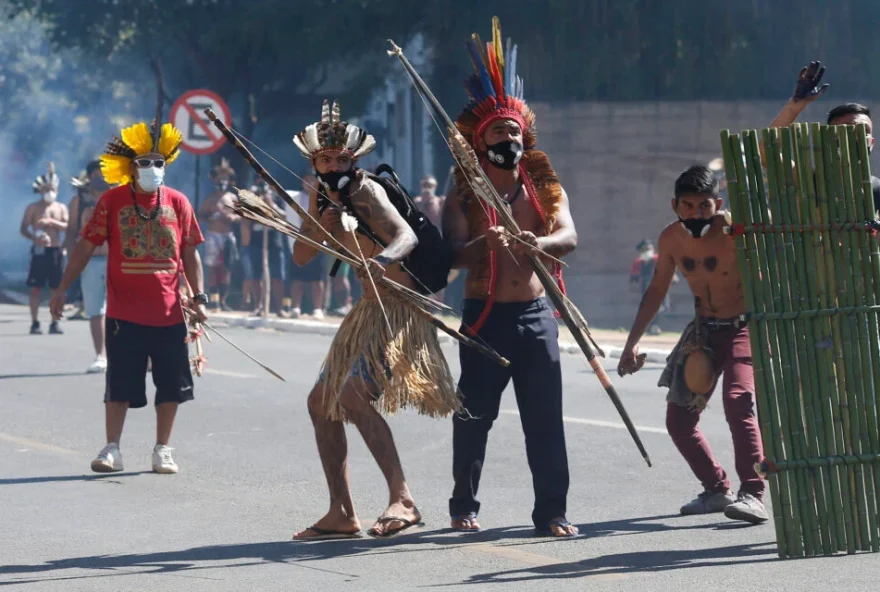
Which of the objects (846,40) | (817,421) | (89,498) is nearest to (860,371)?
(817,421)

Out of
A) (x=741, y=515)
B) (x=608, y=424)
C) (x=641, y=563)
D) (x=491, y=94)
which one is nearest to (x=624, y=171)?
(x=608, y=424)

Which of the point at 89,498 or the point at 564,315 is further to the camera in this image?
the point at 89,498

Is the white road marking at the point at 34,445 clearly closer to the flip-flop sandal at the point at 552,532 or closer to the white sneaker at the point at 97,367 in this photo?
the white sneaker at the point at 97,367

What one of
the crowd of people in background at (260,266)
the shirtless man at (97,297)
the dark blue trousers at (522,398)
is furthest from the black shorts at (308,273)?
the dark blue trousers at (522,398)

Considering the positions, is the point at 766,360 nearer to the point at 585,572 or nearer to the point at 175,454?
the point at 585,572

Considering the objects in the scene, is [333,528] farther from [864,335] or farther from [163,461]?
[864,335]

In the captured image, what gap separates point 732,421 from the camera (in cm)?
782

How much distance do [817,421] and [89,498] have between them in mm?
3869

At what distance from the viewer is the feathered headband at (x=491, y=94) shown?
743 centimetres

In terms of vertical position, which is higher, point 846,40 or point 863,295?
point 846,40

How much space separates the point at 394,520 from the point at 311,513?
923 mm

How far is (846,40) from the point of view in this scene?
24.1m

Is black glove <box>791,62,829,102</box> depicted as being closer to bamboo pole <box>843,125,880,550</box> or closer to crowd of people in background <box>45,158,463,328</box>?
bamboo pole <box>843,125,880,550</box>

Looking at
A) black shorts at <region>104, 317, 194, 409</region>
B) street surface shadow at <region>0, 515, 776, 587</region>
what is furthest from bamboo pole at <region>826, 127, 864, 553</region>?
black shorts at <region>104, 317, 194, 409</region>
